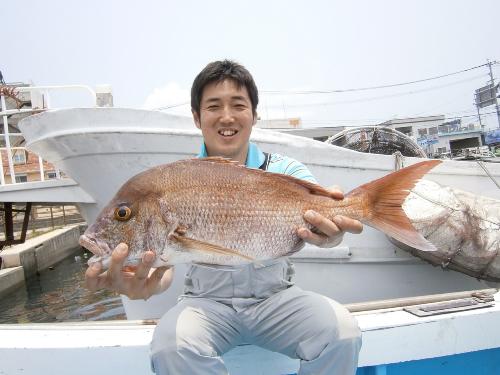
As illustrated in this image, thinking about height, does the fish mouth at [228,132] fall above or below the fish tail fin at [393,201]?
above

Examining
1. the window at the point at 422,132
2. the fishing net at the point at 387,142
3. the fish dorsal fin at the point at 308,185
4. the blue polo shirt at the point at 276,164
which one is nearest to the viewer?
the fish dorsal fin at the point at 308,185

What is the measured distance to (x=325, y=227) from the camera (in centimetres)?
189

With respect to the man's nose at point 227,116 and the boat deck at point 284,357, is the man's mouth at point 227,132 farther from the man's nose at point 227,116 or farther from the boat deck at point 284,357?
the boat deck at point 284,357

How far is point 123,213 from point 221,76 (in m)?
1.03

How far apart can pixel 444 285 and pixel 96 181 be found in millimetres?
4117

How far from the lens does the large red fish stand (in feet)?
5.98

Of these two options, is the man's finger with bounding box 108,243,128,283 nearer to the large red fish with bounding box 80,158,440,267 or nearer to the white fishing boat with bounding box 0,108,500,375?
the large red fish with bounding box 80,158,440,267

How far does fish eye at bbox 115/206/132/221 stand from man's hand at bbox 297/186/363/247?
0.78 meters

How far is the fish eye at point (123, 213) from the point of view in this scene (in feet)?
6.07

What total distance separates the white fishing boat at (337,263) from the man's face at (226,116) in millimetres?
1192

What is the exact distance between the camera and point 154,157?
14.0ft

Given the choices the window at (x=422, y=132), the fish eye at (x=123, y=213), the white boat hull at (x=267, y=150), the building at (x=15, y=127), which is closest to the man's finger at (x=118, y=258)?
the fish eye at (x=123, y=213)

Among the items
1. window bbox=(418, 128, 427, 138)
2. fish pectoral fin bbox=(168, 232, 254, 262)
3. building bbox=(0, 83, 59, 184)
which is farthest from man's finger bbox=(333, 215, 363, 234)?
window bbox=(418, 128, 427, 138)

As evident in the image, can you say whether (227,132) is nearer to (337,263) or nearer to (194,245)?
(194,245)
